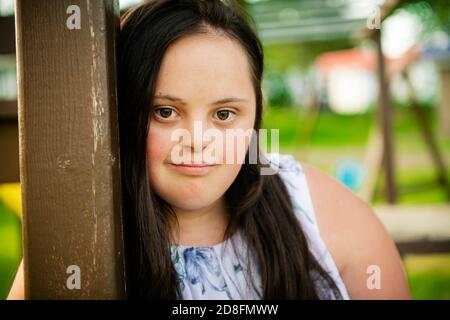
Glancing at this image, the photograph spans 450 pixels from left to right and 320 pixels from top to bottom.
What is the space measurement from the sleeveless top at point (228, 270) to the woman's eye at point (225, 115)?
1.42 ft

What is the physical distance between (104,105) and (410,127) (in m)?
13.1

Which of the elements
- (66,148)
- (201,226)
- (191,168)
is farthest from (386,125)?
(66,148)

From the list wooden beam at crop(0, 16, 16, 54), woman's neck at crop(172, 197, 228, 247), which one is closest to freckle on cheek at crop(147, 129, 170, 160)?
woman's neck at crop(172, 197, 228, 247)

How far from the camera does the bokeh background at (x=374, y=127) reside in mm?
2721

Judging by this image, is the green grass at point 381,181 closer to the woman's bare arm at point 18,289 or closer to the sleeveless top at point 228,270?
the sleeveless top at point 228,270

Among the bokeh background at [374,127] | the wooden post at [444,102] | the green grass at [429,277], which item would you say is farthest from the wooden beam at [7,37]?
the wooden post at [444,102]

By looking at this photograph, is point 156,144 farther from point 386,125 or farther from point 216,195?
point 386,125

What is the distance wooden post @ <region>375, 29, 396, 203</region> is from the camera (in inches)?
168

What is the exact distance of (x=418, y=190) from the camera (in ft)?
20.4

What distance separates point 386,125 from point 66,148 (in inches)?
147

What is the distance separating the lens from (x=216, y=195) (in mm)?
1494

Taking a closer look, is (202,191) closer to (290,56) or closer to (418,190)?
(418,190)

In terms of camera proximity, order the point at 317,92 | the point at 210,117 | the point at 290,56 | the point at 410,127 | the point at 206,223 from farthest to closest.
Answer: the point at 290,56 < the point at 410,127 < the point at 317,92 < the point at 206,223 < the point at 210,117
